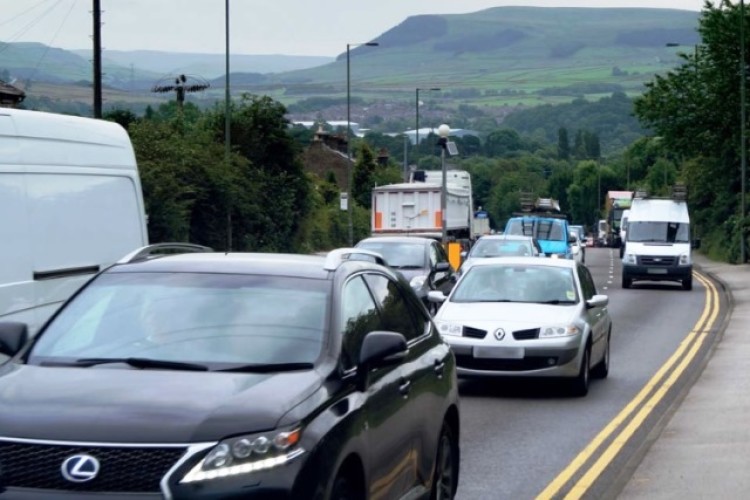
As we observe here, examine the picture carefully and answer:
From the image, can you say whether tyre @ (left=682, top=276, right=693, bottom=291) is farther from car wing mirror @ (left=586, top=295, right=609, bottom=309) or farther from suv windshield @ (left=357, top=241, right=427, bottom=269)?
car wing mirror @ (left=586, top=295, right=609, bottom=309)

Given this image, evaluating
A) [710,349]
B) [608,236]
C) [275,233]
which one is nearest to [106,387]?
[710,349]

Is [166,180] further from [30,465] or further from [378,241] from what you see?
[30,465]

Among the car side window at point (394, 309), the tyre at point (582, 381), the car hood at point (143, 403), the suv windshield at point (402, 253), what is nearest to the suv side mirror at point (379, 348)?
the car hood at point (143, 403)

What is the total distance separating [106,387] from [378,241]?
2125 cm

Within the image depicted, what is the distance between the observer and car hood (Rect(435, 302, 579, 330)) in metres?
16.1

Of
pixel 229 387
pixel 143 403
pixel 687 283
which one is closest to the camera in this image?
pixel 143 403

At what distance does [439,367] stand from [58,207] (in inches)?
157

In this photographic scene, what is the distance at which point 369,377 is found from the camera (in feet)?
23.3

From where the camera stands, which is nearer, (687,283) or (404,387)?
(404,387)

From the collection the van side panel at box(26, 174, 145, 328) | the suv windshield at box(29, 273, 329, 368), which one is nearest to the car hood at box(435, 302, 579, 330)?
the van side panel at box(26, 174, 145, 328)

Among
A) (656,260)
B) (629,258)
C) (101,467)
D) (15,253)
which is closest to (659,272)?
(656,260)

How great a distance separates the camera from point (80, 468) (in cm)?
578

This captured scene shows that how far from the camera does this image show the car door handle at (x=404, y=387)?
25.0ft

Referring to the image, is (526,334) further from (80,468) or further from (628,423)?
(80,468)
